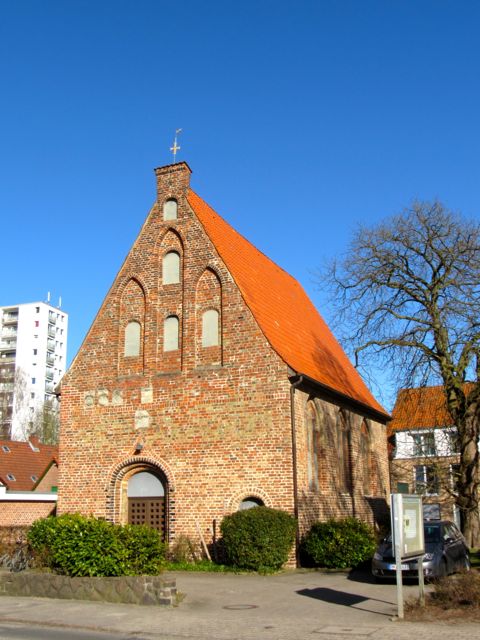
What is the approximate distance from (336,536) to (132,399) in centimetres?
751

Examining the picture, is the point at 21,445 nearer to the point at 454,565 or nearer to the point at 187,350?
the point at 187,350

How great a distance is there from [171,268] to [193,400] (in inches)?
178

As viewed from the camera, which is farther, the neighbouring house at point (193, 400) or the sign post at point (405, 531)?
the neighbouring house at point (193, 400)

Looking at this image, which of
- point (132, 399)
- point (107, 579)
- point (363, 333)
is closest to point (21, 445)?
point (132, 399)

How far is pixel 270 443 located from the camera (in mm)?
19359

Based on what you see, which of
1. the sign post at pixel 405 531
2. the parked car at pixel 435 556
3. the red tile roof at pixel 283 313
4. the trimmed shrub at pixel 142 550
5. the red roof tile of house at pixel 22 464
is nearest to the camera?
the sign post at pixel 405 531

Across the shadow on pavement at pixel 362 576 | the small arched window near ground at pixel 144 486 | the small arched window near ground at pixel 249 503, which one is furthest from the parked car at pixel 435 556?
the small arched window near ground at pixel 144 486

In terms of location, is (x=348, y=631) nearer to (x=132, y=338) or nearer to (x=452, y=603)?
(x=452, y=603)

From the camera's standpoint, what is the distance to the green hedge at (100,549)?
43.8 ft

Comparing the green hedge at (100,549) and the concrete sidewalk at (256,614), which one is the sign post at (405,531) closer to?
the concrete sidewalk at (256,614)

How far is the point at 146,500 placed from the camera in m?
20.9

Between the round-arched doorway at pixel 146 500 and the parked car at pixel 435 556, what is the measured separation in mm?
7153

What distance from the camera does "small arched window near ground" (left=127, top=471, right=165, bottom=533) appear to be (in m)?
20.7

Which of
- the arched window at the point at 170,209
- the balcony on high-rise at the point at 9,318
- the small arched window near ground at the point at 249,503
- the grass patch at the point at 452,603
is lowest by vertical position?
the grass patch at the point at 452,603
